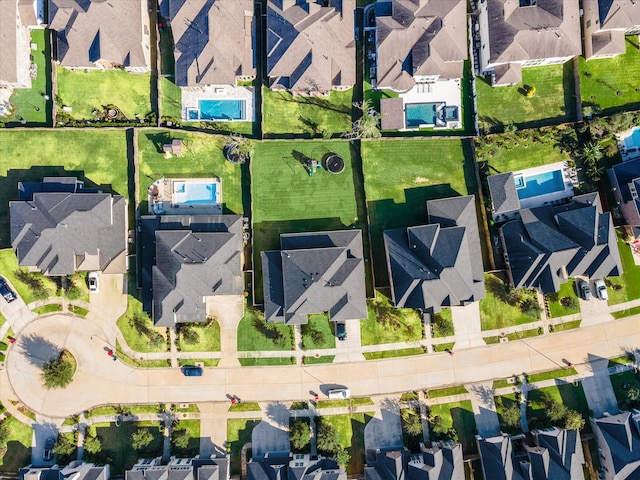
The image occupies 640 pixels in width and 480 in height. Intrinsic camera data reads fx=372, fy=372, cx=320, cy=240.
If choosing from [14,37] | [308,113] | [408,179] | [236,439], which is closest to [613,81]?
[408,179]

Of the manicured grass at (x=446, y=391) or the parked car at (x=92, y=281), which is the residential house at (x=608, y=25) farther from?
the parked car at (x=92, y=281)

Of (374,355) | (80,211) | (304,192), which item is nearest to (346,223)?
(304,192)

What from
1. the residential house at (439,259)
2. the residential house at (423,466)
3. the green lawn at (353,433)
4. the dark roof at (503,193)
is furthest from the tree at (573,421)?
the dark roof at (503,193)

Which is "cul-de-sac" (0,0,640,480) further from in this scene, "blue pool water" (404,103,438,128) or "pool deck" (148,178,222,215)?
"pool deck" (148,178,222,215)

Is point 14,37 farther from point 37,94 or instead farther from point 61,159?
point 61,159

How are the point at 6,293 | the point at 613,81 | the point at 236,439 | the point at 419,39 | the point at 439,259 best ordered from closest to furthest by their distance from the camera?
the point at 439,259 < the point at 419,39 < the point at 6,293 < the point at 236,439 < the point at 613,81

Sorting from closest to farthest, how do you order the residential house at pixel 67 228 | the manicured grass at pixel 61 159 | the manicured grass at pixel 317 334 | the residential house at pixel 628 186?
the residential house at pixel 67 228, the residential house at pixel 628 186, the manicured grass at pixel 61 159, the manicured grass at pixel 317 334

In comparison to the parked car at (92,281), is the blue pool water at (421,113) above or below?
above

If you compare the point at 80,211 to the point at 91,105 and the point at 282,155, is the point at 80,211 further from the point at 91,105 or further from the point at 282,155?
the point at 282,155
